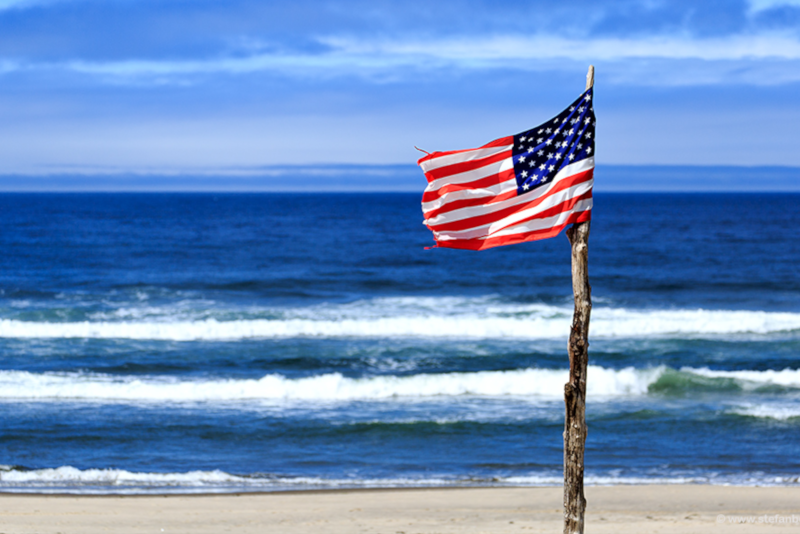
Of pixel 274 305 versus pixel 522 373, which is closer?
pixel 522 373

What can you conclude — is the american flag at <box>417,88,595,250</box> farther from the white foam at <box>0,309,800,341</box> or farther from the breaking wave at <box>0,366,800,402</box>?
the white foam at <box>0,309,800,341</box>

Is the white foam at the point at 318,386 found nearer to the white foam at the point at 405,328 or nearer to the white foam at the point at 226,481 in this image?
the white foam at the point at 226,481

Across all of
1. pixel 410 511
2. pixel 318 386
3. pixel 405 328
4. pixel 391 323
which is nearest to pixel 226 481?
pixel 410 511

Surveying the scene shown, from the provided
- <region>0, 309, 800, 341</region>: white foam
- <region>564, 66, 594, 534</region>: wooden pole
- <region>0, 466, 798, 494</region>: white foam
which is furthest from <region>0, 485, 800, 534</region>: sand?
<region>0, 309, 800, 341</region>: white foam

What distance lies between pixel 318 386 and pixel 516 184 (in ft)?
38.6

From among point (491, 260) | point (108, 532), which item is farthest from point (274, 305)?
point (108, 532)

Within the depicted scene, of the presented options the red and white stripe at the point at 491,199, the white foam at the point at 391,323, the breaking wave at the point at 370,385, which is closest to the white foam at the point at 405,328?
the white foam at the point at 391,323

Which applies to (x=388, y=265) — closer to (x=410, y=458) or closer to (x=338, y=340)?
(x=338, y=340)

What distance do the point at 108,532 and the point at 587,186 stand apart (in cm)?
693

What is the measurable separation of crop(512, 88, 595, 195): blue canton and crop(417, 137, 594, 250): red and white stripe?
0.17ft

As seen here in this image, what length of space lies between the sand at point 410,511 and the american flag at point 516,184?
4.63 meters

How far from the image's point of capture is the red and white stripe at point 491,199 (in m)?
5.82

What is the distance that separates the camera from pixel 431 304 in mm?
27672

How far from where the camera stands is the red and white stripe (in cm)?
582
